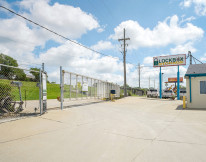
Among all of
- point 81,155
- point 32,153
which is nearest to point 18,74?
point 32,153

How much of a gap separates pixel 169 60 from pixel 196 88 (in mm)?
15328

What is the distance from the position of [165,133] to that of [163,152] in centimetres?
194

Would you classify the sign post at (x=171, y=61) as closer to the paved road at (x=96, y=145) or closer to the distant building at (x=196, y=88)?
the distant building at (x=196, y=88)

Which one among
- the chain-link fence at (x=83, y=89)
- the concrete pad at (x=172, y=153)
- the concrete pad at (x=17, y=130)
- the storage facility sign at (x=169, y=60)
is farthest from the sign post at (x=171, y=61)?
the concrete pad at (x=17, y=130)

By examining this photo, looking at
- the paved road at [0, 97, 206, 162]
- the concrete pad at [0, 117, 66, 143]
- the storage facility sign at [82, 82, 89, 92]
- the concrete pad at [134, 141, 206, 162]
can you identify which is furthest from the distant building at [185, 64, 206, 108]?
the concrete pad at [0, 117, 66, 143]

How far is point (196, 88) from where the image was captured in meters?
14.5

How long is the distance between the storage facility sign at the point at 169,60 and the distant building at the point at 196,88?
1380 cm

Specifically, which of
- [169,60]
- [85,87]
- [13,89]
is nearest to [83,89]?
[85,87]

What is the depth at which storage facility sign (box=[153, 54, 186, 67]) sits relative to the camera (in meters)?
27.8

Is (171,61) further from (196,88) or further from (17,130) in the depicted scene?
(17,130)

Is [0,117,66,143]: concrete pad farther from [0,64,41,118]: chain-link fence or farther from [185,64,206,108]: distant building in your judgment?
[185,64,206,108]: distant building

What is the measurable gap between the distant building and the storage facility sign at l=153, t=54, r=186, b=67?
13.8 m

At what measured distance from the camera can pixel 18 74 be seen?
823 centimetres

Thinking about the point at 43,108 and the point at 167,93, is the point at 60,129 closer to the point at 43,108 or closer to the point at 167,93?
the point at 43,108
